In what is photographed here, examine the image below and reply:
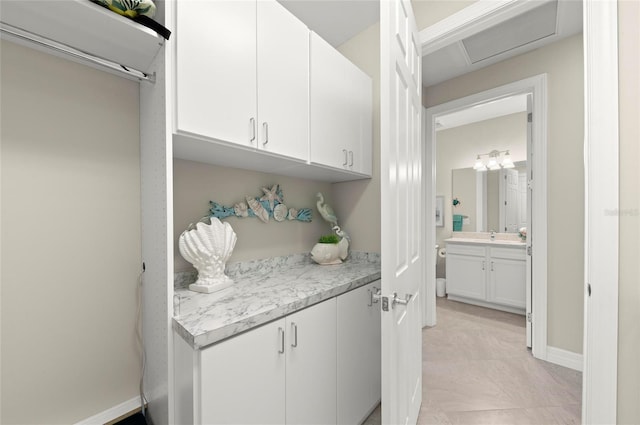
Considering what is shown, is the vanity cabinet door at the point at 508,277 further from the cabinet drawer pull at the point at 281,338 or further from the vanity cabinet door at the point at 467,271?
the cabinet drawer pull at the point at 281,338

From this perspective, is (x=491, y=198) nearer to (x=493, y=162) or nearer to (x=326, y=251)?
(x=493, y=162)

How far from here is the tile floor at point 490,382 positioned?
5.46ft

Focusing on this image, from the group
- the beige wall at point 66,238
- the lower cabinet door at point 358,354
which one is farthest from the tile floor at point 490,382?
the beige wall at point 66,238

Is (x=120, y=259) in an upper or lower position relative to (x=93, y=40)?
lower

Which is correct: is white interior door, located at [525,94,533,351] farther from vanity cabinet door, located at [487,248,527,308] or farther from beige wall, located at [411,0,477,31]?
beige wall, located at [411,0,477,31]

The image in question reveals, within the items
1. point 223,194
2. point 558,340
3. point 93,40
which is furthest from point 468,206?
point 93,40

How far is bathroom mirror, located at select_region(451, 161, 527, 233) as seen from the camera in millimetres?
3951

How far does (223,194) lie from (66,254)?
2.42ft

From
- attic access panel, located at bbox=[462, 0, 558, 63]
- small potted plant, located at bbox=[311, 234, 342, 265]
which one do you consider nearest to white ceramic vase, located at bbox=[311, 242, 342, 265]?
small potted plant, located at bbox=[311, 234, 342, 265]

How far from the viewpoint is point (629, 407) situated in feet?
3.13

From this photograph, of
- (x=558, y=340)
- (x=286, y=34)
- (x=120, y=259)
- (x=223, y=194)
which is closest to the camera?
(x=120, y=259)

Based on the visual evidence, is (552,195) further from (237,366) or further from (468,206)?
(237,366)

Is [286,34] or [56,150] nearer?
[56,150]

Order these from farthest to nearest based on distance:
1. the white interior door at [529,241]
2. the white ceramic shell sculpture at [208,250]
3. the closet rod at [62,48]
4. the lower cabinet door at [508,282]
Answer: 1. the lower cabinet door at [508,282]
2. the white interior door at [529,241]
3. the white ceramic shell sculpture at [208,250]
4. the closet rod at [62,48]
